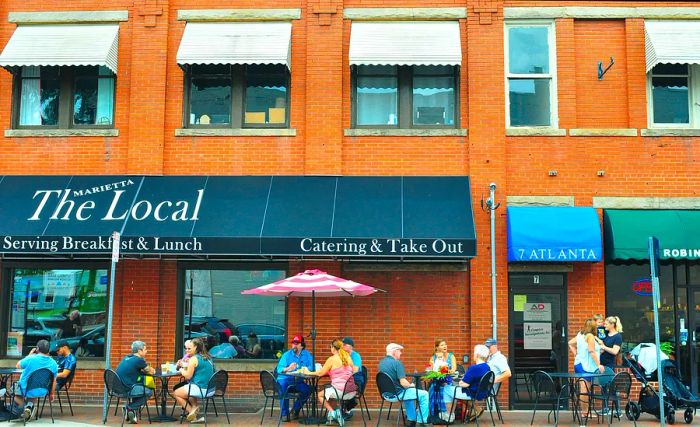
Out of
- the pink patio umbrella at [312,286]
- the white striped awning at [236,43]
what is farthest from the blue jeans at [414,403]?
the white striped awning at [236,43]

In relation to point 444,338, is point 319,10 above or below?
above

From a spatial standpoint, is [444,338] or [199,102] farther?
[199,102]

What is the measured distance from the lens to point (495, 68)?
1485 cm

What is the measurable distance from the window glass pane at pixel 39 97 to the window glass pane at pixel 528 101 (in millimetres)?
9125

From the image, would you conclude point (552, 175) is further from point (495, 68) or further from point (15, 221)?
point (15, 221)

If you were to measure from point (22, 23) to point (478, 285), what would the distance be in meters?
10.4

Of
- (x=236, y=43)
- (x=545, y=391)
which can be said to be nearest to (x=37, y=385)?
(x=236, y=43)

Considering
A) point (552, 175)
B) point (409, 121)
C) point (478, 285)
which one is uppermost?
point (409, 121)

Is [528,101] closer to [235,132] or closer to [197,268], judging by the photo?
[235,132]

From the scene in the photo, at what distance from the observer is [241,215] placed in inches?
544

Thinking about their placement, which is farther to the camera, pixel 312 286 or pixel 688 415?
pixel 688 415

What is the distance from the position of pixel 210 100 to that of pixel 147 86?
4.07ft

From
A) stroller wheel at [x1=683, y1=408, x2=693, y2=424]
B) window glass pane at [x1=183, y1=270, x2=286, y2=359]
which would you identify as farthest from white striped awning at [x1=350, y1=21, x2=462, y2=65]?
stroller wheel at [x1=683, y1=408, x2=693, y2=424]

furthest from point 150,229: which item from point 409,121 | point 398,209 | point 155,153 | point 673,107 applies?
point 673,107
